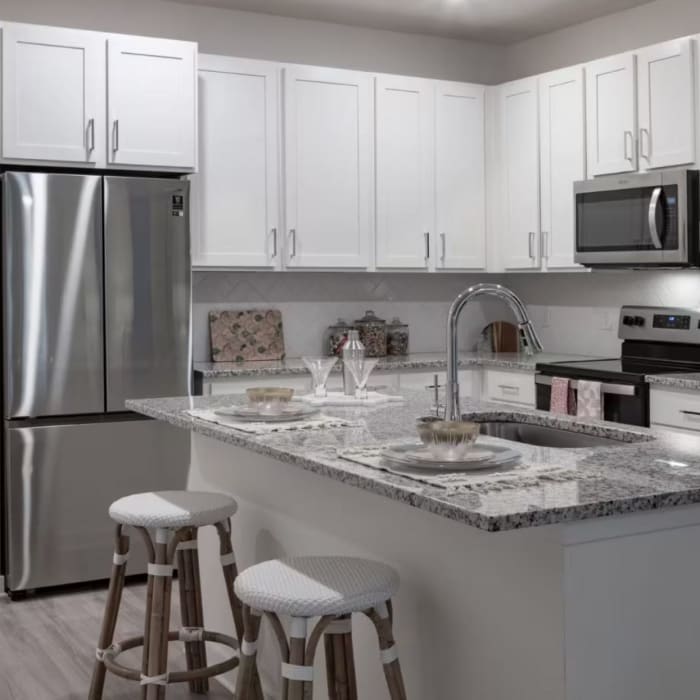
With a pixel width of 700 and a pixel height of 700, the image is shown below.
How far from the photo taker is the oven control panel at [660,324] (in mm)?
4410

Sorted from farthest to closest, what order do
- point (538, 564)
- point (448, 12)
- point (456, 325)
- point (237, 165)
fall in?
point (448, 12), point (237, 165), point (456, 325), point (538, 564)

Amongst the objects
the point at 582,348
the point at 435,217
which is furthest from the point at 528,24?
the point at 582,348

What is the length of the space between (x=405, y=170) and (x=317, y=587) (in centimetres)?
349

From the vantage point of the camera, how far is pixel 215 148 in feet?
15.7

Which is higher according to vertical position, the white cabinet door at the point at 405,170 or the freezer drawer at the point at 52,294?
the white cabinet door at the point at 405,170

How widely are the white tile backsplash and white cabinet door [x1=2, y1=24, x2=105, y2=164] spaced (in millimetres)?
1030

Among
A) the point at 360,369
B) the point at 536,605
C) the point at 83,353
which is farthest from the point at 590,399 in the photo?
the point at 536,605

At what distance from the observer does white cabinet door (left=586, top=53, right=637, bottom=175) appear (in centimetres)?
461

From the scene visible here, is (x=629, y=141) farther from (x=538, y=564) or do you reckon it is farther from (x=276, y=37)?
(x=538, y=564)

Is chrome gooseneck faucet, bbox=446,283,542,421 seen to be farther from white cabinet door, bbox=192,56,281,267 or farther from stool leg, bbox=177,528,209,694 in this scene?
white cabinet door, bbox=192,56,281,267

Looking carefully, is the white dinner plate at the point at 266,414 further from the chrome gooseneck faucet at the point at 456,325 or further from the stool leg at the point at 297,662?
the stool leg at the point at 297,662

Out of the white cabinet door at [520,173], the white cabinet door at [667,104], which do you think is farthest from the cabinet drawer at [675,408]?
the white cabinet door at [520,173]

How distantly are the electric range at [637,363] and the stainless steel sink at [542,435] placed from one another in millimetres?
1426

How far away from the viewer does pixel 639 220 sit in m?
4.48
